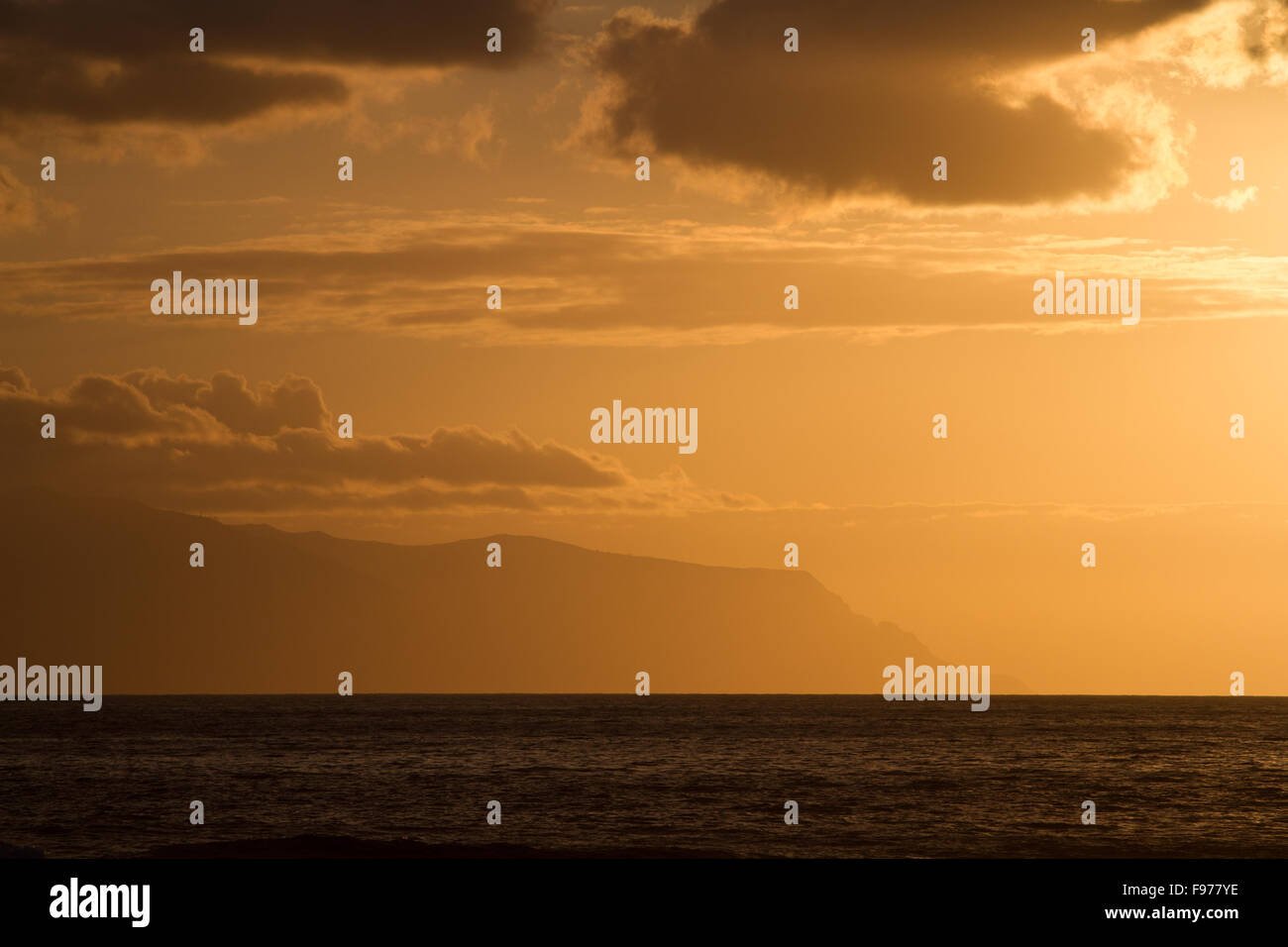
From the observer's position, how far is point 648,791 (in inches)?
2638

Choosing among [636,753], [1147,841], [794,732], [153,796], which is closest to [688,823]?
[1147,841]

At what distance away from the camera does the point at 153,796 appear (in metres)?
65.0

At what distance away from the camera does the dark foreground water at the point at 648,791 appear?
48.2m

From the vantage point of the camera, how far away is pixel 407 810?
193 ft

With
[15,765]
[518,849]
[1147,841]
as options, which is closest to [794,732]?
[15,765]

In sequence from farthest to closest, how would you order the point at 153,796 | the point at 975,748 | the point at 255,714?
1. the point at 255,714
2. the point at 975,748
3. the point at 153,796

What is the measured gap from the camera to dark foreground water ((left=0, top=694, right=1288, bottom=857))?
48.2 metres
